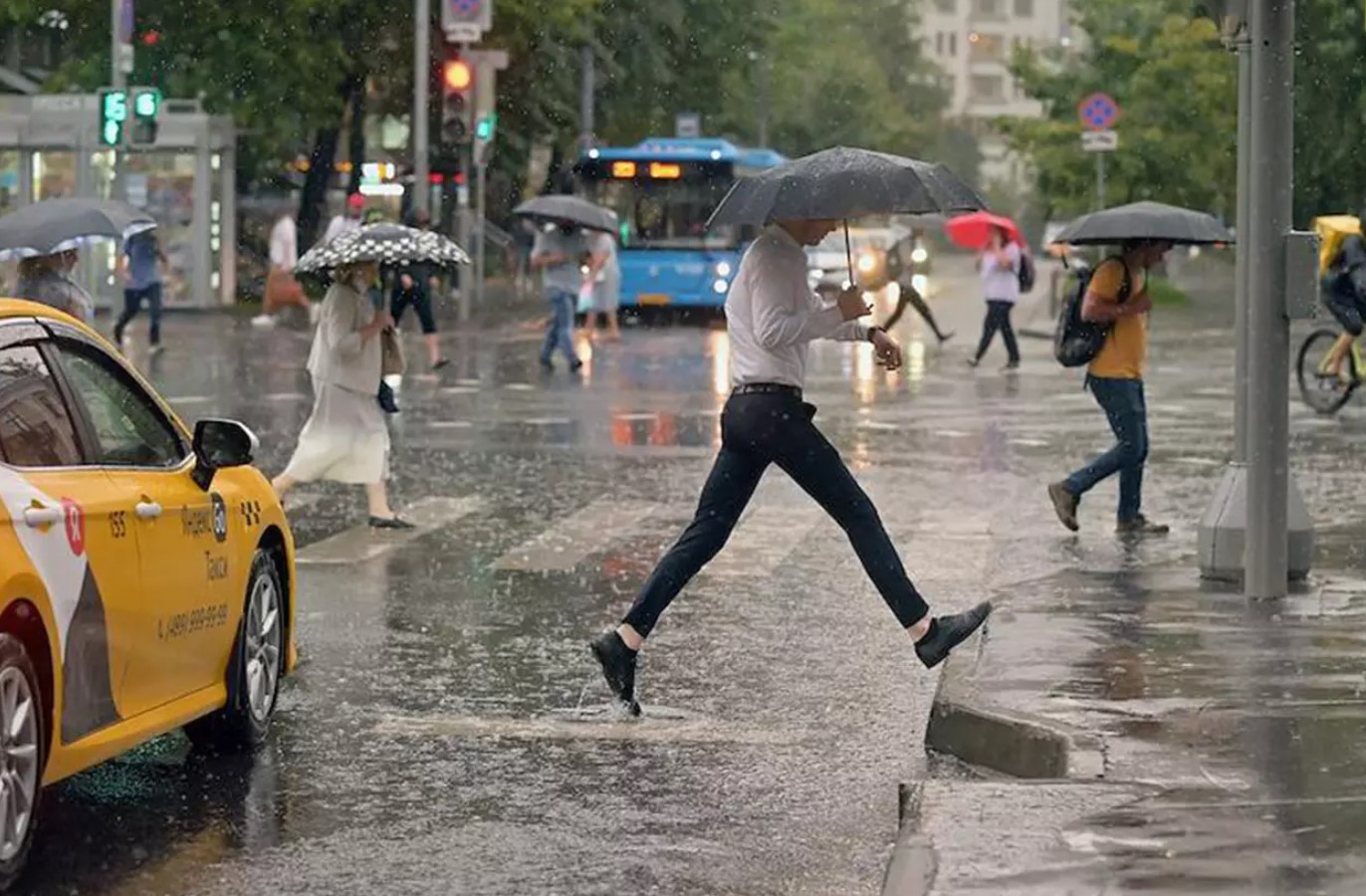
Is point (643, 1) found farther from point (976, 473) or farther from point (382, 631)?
point (382, 631)

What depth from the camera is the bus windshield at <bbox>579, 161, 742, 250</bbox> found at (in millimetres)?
44969

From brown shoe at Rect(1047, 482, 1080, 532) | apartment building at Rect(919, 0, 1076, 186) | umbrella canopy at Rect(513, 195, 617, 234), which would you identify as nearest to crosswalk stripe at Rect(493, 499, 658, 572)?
brown shoe at Rect(1047, 482, 1080, 532)

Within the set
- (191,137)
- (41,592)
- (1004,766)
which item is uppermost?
(191,137)

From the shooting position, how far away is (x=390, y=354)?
15.5 metres

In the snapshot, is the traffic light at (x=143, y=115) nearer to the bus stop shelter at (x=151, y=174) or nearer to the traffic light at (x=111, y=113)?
the traffic light at (x=111, y=113)

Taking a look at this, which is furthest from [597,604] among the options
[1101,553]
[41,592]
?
[41,592]

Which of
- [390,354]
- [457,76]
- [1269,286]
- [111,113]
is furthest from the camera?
[457,76]

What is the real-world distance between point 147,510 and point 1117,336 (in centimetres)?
802

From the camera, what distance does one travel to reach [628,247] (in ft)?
147

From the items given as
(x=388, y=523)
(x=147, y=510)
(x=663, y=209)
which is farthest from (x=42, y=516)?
(x=663, y=209)

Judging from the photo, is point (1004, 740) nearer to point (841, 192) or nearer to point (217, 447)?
point (841, 192)

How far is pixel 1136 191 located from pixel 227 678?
49.5 metres

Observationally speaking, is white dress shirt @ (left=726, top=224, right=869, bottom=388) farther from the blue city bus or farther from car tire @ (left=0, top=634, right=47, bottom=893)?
the blue city bus

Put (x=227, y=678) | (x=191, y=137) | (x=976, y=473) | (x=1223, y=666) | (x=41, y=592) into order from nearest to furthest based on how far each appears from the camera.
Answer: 1. (x=41, y=592)
2. (x=227, y=678)
3. (x=1223, y=666)
4. (x=976, y=473)
5. (x=191, y=137)
